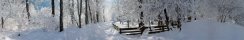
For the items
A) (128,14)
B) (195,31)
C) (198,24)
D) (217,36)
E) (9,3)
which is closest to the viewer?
(217,36)

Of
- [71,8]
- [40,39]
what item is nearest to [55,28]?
[40,39]

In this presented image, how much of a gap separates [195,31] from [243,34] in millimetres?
3797

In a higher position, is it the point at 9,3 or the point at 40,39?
the point at 9,3

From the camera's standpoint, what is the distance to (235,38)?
16.3 m

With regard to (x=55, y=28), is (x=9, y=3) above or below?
above

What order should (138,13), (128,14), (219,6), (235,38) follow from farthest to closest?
(219,6) < (128,14) < (138,13) < (235,38)

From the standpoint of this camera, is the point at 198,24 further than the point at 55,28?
No

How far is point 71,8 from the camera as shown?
4284 centimetres

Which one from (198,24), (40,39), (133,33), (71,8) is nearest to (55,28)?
(133,33)

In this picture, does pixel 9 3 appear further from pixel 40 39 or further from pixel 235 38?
pixel 235 38

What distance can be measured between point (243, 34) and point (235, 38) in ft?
2.08

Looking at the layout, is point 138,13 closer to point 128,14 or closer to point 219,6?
point 128,14

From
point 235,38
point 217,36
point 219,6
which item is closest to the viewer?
point 235,38

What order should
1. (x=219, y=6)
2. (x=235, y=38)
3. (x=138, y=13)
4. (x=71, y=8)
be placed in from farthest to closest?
(x=71, y=8), (x=219, y=6), (x=138, y=13), (x=235, y=38)
